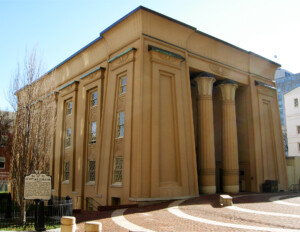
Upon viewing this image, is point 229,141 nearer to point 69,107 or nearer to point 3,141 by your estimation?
point 69,107

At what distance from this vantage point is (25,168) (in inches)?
627

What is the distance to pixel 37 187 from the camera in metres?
13.2

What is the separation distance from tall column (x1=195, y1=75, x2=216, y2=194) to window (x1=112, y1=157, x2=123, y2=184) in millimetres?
6606

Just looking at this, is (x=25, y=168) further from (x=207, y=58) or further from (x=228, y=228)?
(x=207, y=58)

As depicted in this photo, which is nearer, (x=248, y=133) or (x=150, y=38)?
(x=150, y=38)

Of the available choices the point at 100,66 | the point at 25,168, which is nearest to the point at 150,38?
the point at 100,66

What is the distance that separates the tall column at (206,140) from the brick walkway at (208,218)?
19.4 ft

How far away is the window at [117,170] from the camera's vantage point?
21.5 meters

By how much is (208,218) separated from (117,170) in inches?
366

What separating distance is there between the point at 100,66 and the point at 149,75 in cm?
639

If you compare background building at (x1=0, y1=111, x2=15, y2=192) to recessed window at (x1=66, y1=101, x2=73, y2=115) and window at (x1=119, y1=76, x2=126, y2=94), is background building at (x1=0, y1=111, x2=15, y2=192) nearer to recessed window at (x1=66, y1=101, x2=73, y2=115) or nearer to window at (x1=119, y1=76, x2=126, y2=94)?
recessed window at (x1=66, y1=101, x2=73, y2=115)

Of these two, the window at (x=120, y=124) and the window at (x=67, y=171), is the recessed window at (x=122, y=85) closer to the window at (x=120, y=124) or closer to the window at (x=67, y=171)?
the window at (x=120, y=124)

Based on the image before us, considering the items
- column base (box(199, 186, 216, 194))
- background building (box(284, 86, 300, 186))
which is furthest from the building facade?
column base (box(199, 186, 216, 194))

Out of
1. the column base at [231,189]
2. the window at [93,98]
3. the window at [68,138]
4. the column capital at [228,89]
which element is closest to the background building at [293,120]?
the column capital at [228,89]
